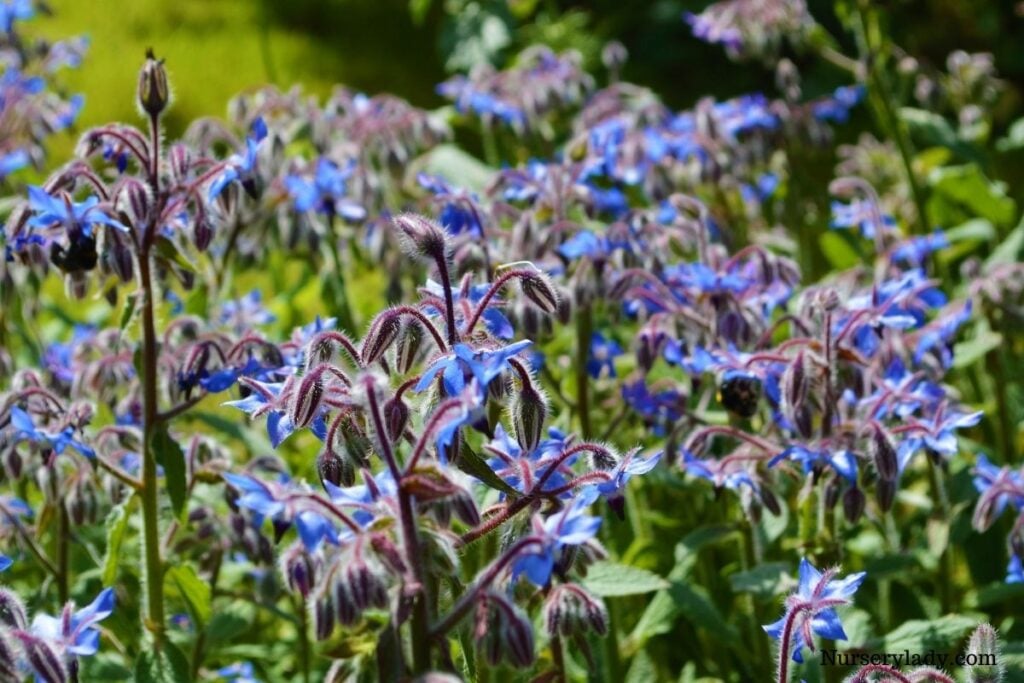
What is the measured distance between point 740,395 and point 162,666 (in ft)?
3.02

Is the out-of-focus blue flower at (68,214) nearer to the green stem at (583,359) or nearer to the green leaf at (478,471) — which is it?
the green leaf at (478,471)

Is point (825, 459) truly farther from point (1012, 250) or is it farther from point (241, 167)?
point (1012, 250)

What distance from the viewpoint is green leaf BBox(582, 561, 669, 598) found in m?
1.87

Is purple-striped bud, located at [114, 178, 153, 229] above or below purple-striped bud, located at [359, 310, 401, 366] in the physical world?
above

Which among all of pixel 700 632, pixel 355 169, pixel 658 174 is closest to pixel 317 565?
pixel 700 632

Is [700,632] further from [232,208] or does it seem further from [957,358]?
[232,208]

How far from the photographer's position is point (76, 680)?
145 centimetres

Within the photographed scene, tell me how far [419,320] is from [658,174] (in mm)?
1831

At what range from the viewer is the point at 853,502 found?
183 cm

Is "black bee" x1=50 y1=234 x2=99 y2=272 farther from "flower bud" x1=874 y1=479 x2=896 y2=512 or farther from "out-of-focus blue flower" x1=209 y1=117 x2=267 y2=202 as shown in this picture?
"flower bud" x1=874 y1=479 x2=896 y2=512

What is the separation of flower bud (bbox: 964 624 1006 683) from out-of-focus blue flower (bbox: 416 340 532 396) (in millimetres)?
557

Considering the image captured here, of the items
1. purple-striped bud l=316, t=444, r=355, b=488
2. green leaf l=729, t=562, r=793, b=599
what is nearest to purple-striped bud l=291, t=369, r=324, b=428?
purple-striped bud l=316, t=444, r=355, b=488

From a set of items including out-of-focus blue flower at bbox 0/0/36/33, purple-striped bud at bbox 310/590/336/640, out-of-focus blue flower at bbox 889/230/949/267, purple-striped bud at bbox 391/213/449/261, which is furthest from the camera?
out-of-focus blue flower at bbox 0/0/36/33

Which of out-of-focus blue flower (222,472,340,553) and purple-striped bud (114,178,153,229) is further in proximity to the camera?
purple-striped bud (114,178,153,229)
